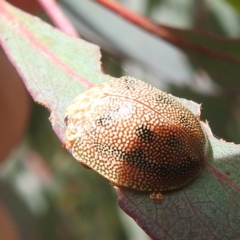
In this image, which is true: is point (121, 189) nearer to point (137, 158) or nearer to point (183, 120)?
point (137, 158)

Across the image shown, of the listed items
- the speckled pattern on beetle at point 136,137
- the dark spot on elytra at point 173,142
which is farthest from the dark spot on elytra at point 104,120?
the dark spot on elytra at point 173,142

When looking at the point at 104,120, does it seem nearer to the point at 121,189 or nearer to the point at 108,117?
the point at 108,117

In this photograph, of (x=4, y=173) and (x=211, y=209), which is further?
(x=4, y=173)

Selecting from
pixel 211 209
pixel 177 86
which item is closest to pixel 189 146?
pixel 211 209

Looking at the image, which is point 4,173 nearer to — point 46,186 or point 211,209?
point 46,186

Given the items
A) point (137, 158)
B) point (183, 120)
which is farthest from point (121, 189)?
point (183, 120)

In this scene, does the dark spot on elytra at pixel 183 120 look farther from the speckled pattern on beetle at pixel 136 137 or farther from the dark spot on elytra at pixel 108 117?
the dark spot on elytra at pixel 108 117

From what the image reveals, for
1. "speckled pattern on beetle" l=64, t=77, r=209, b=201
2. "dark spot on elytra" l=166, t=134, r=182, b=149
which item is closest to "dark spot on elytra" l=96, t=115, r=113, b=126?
"speckled pattern on beetle" l=64, t=77, r=209, b=201
